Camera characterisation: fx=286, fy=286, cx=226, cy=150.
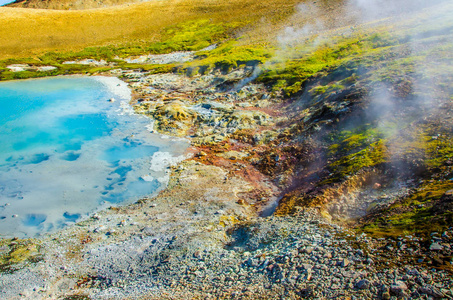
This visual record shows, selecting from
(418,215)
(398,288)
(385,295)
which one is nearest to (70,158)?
(385,295)

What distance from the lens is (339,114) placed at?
23.9 metres

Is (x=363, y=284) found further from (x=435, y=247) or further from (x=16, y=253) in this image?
(x=16, y=253)

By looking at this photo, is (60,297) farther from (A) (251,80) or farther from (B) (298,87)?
(A) (251,80)

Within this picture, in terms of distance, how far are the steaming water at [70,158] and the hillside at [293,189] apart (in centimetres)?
167

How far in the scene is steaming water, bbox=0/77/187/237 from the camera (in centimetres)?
1859

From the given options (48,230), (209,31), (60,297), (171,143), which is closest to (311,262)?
(60,297)

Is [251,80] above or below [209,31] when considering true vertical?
below

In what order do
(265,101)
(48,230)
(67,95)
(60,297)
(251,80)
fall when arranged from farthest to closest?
(67,95)
(251,80)
(265,101)
(48,230)
(60,297)

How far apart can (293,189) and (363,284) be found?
32.2 feet

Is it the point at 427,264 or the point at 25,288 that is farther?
the point at 25,288

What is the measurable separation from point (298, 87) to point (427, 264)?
89.1 ft

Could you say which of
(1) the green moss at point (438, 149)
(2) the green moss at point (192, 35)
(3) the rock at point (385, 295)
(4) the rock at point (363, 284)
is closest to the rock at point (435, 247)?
(3) the rock at point (385, 295)

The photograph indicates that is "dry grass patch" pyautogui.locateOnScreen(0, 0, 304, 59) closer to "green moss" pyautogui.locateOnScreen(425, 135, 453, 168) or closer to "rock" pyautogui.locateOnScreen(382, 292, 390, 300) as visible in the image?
"green moss" pyautogui.locateOnScreen(425, 135, 453, 168)

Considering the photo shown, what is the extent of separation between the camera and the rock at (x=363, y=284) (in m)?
9.08
